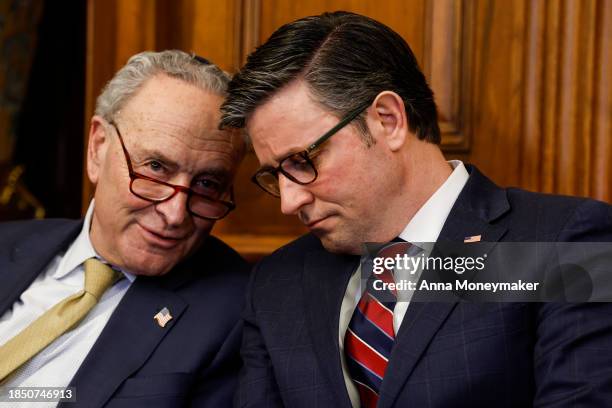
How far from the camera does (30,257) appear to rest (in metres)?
2.16

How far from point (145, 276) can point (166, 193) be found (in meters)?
0.25

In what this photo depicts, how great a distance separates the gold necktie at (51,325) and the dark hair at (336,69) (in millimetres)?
564

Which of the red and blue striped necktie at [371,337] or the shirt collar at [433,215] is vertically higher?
the shirt collar at [433,215]

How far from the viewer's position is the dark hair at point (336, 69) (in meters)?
1.68

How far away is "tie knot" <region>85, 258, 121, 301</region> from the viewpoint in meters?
2.00

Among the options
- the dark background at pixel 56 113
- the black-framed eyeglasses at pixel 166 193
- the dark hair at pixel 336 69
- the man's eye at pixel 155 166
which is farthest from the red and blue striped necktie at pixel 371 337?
the dark background at pixel 56 113

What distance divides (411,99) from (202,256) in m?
0.73

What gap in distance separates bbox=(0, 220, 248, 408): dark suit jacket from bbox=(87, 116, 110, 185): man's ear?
24cm

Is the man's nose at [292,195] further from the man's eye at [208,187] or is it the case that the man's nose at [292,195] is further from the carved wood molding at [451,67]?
the carved wood molding at [451,67]

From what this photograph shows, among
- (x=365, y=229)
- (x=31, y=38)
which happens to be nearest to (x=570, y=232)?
(x=365, y=229)

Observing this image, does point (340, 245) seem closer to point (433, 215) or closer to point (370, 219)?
point (370, 219)

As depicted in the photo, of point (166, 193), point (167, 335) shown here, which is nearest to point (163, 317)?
point (167, 335)

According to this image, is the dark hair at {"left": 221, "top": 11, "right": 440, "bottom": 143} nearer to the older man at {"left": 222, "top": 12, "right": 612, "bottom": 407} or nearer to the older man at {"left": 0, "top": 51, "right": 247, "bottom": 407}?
the older man at {"left": 222, "top": 12, "right": 612, "bottom": 407}

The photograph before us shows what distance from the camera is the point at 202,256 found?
7.02ft
